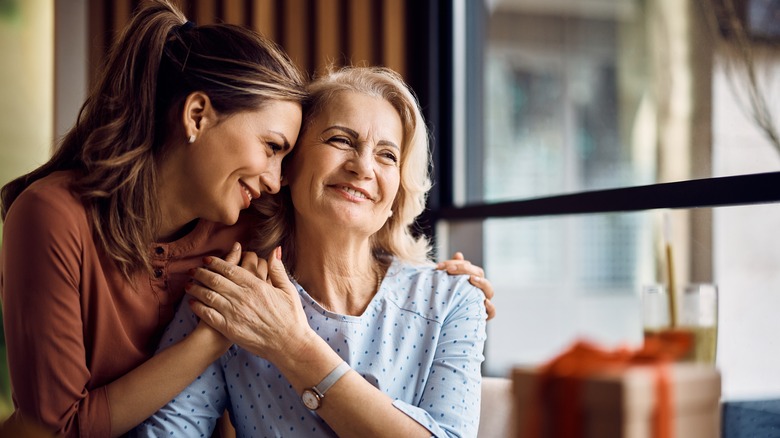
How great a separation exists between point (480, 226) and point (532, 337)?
15.2 ft

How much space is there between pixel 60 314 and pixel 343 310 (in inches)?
24.0

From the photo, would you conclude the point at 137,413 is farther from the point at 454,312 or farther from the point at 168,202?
the point at 454,312

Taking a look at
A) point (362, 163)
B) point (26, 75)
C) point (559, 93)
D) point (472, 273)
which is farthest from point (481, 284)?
point (559, 93)

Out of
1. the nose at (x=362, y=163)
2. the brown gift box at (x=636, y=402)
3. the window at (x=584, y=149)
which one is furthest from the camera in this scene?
the window at (x=584, y=149)

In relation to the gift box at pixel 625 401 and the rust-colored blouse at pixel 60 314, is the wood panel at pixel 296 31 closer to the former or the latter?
the rust-colored blouse at pixel 60 314

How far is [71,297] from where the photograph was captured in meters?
1.56

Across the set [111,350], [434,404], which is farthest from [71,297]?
[434,404]

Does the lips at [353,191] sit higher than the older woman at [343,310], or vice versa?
the lips at [353,191]

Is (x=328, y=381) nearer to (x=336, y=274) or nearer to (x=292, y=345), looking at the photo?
(x=292, y=345)

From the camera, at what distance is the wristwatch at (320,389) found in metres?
1.54

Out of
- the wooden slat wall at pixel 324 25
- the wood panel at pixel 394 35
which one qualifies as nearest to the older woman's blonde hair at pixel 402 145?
the wooden slat wall at pixel 324 25

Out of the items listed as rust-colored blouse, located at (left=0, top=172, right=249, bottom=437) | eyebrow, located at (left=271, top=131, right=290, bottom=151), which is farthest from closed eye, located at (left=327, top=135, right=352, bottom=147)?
rust-colored blouse, located at (left=0, top=172, right=249, bottom=437)

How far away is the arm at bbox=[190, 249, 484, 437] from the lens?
1.54 m

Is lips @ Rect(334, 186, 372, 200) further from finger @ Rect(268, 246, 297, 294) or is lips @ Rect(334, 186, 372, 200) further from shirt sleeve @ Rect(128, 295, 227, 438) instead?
shirt sleeve @ Rect(128, 295, 227, 438)
